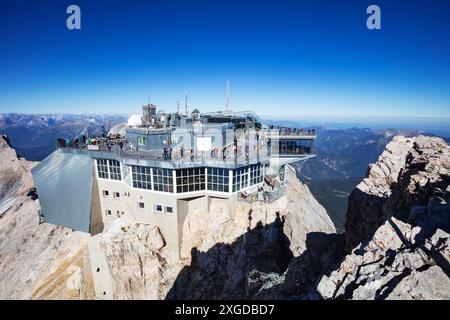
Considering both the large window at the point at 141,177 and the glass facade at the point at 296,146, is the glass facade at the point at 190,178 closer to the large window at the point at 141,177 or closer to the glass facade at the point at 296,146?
the large window at the point at 141,177

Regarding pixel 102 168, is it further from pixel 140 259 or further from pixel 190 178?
pixel 190 178

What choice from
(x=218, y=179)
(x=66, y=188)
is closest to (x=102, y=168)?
(x=66, y=188)

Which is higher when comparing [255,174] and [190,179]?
[255,174]

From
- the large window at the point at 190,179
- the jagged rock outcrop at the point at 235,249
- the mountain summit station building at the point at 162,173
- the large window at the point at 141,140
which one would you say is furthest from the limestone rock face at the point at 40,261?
the large window at the point at 190,179
